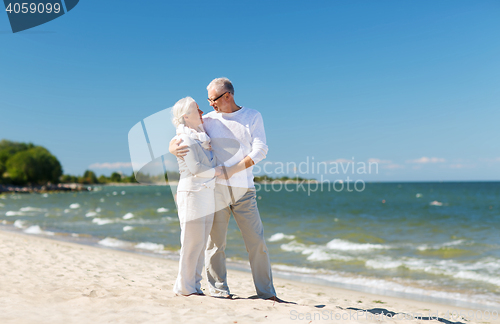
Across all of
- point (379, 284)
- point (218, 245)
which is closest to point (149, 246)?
point (379, 284)

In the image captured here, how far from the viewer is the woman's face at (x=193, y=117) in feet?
11.0

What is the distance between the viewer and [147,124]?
3.56 m

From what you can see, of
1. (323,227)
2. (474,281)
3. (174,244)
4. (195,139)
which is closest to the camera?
(195,139)

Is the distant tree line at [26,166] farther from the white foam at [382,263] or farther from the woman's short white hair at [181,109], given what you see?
the woman's short white hair at [181,109]

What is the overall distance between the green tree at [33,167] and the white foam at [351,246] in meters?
90.7

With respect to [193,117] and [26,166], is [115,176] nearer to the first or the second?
[26,166]

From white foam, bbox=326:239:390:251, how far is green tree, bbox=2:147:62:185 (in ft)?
297

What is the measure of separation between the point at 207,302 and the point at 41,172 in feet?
330

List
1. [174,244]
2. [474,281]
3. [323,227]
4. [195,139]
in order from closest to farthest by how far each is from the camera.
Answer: [195,139] < [474,281] < [174,244] < [323,227]

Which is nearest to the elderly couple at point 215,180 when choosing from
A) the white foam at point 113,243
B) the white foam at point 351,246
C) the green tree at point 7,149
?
the white foam at point 351,246

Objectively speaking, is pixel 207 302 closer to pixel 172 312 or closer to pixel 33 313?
pixel 172 312

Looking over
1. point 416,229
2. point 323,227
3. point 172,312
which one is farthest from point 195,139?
point 416,229

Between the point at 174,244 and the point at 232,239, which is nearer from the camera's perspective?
the point at 174,244

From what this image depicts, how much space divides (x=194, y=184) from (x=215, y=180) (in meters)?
0.23
